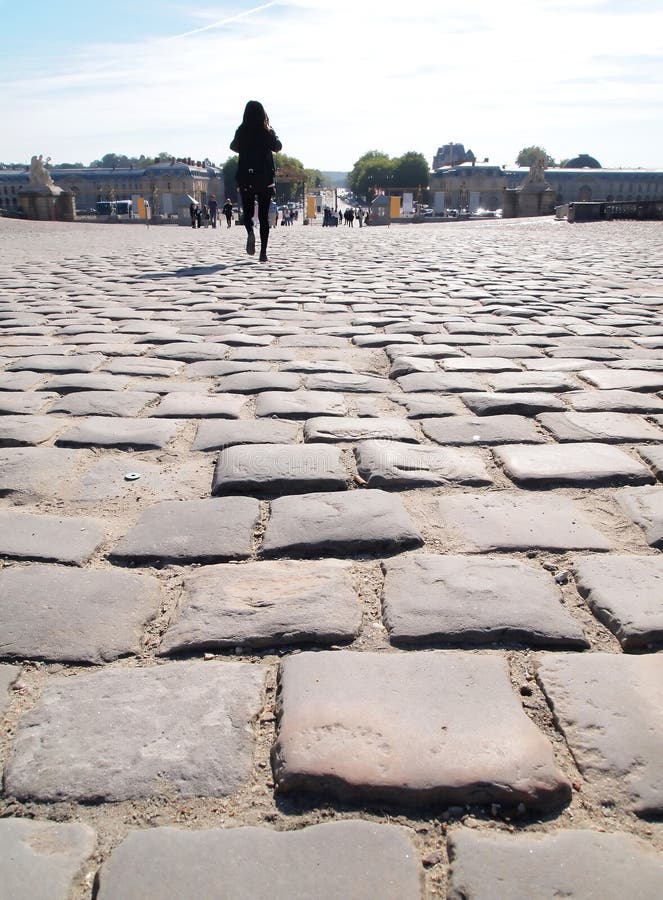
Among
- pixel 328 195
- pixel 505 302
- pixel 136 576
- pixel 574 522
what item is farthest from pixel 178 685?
pixel 328 195

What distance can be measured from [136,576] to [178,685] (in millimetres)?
493

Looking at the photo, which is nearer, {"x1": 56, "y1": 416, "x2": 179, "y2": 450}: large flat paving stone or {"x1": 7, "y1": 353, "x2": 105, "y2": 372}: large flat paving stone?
{"x1": 56, "y1": 416, "x2": 179, "y2": 450}: large flat paving stone

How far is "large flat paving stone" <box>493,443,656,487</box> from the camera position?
2.61 metres

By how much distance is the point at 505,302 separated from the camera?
6.77 meters

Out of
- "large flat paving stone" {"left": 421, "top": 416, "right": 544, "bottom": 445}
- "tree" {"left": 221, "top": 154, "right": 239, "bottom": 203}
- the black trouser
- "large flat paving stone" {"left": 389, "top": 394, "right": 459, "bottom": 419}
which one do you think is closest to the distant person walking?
the black trouser

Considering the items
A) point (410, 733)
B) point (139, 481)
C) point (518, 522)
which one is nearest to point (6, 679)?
point (410, 733)

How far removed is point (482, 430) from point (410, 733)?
1.85 metres

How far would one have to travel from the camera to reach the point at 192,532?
2223 millimetres

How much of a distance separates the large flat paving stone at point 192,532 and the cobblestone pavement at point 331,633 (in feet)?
0.03

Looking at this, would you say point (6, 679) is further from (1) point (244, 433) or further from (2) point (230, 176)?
(2) point (230, 176)

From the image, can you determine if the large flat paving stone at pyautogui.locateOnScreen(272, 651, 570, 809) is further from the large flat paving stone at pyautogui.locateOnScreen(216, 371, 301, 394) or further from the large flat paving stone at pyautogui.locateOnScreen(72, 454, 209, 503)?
the large flat paving stone at pyautogui.locateOnScreen(216, 371, 301, 394)

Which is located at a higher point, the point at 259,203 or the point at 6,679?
the point at 259,203

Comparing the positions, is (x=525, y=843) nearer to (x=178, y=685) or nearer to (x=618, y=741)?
(x=618, y=741)

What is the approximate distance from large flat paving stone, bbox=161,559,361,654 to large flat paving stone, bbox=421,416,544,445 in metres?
1.11
